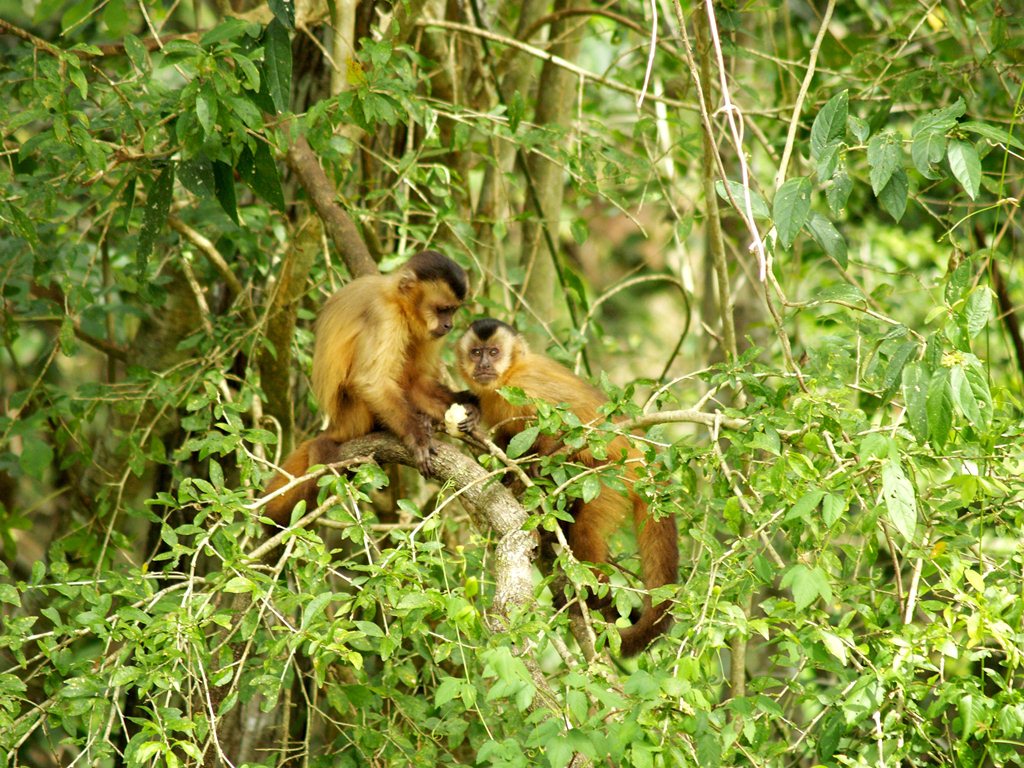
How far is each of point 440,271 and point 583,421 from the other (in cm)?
77

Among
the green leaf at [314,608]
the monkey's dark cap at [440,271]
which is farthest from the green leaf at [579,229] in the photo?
the green leaf at [314,608]

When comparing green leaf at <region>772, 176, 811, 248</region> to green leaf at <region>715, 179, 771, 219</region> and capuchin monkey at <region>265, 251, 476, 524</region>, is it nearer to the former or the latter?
green leaf at <region>715, 179, 771, 219</region>

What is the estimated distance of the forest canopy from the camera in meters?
2.46

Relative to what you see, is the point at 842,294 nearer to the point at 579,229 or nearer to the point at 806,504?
the point at 806,504

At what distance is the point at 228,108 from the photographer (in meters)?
3.22

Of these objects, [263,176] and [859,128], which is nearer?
[859,128]

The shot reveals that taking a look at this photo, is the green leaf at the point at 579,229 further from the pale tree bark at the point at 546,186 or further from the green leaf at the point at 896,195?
the green leaf at the point at 896,195

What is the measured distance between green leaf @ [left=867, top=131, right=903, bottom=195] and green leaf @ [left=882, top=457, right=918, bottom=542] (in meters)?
0.63

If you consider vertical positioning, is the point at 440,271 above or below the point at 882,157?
below

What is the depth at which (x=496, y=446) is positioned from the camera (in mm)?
3252

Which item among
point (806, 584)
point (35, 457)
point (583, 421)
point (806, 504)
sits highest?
point (806, 504)

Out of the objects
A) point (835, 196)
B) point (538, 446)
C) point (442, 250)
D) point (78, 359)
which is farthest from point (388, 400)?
point (78, 359)

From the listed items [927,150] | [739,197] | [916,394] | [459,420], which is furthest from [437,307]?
[916,394]

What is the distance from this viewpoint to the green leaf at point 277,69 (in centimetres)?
336
